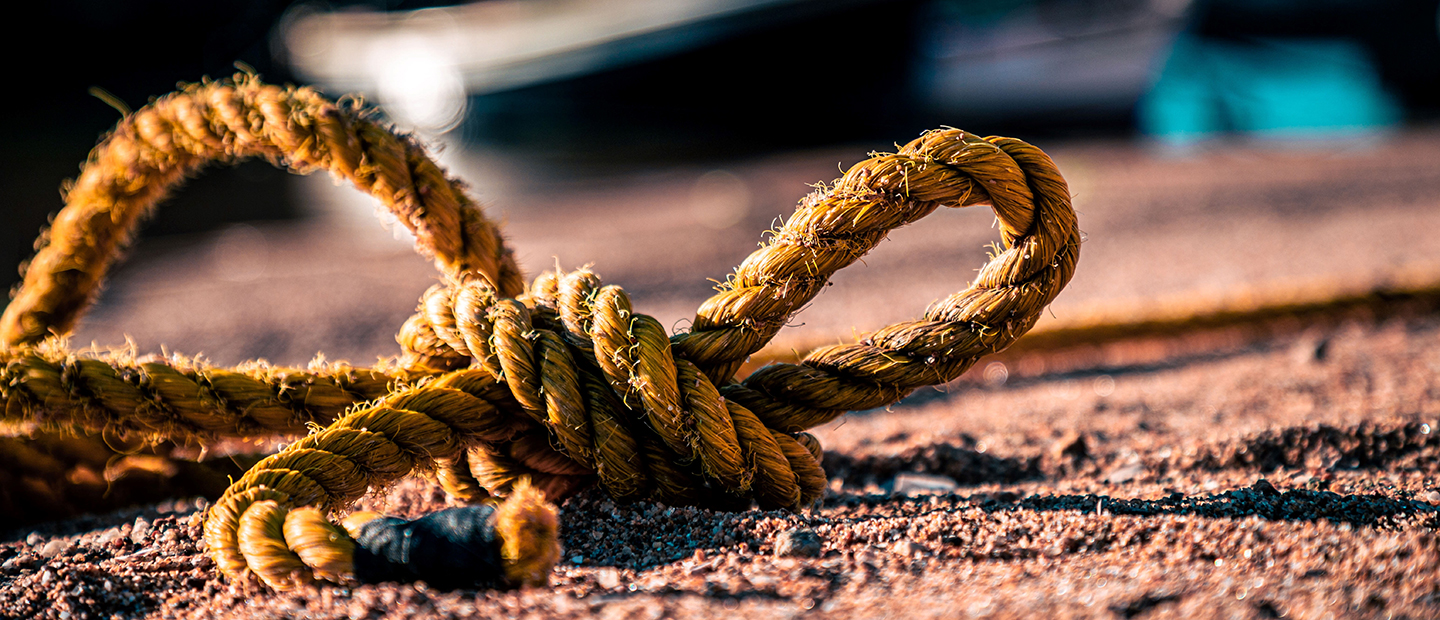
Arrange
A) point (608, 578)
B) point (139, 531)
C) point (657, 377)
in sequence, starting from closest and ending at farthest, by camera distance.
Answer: point (608, 578), point (657, 377), point (139, 531)

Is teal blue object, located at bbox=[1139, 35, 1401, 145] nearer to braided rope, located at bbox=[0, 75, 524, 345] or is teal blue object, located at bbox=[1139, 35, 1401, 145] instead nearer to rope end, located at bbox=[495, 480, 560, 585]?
braided rope, located at bbox=[0, 75, 524, 345]

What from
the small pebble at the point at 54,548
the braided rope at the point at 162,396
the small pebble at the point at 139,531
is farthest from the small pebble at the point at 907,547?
the small pebble at the point at 54,548

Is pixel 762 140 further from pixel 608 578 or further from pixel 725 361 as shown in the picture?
pixel 608 578

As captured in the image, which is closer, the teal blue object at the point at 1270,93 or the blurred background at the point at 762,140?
the blurred background at the point at 762,140

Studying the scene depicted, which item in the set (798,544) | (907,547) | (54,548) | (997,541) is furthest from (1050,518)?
(54,548)

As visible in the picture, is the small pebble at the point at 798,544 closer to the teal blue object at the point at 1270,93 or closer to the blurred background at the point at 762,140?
the blurred background at the point at 762,140
